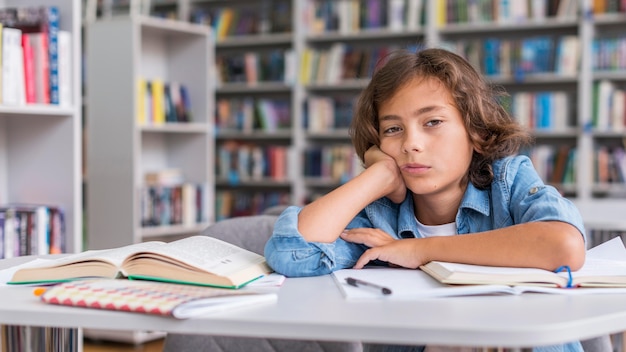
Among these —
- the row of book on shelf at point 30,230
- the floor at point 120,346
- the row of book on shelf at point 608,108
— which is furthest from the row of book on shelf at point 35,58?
the row of book on shelf at point 608,108

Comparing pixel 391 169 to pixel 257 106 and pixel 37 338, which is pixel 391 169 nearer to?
pixel 37 338

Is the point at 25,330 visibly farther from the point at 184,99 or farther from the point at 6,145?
the point at 184,99

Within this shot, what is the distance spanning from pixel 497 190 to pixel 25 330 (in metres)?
0.87

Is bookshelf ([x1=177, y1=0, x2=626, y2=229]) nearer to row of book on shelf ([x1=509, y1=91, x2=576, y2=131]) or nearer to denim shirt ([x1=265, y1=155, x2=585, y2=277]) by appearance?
row of book on shelf ([x1=509, y1=91, x2=576, y2=131])

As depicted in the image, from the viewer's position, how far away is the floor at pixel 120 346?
13.3ft

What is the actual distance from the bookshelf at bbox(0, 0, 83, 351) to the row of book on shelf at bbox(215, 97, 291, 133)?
9.59 feet

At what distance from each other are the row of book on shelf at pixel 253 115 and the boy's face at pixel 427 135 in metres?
4.26

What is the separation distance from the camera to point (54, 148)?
2943mm

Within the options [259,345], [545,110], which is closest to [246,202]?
[545,110]

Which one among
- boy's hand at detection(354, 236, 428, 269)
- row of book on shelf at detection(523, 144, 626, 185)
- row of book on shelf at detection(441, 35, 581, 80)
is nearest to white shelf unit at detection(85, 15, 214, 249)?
row of book on shelf at detection(441, 35, 581, 80)

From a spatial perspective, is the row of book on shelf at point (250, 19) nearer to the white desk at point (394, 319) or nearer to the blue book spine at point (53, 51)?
the blue book spine at point (53, 51)

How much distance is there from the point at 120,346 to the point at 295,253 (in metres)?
3.01

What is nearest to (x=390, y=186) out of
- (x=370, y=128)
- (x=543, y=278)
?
(x=370, y=128)

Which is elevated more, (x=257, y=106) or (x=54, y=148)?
(x=257, y=106)
